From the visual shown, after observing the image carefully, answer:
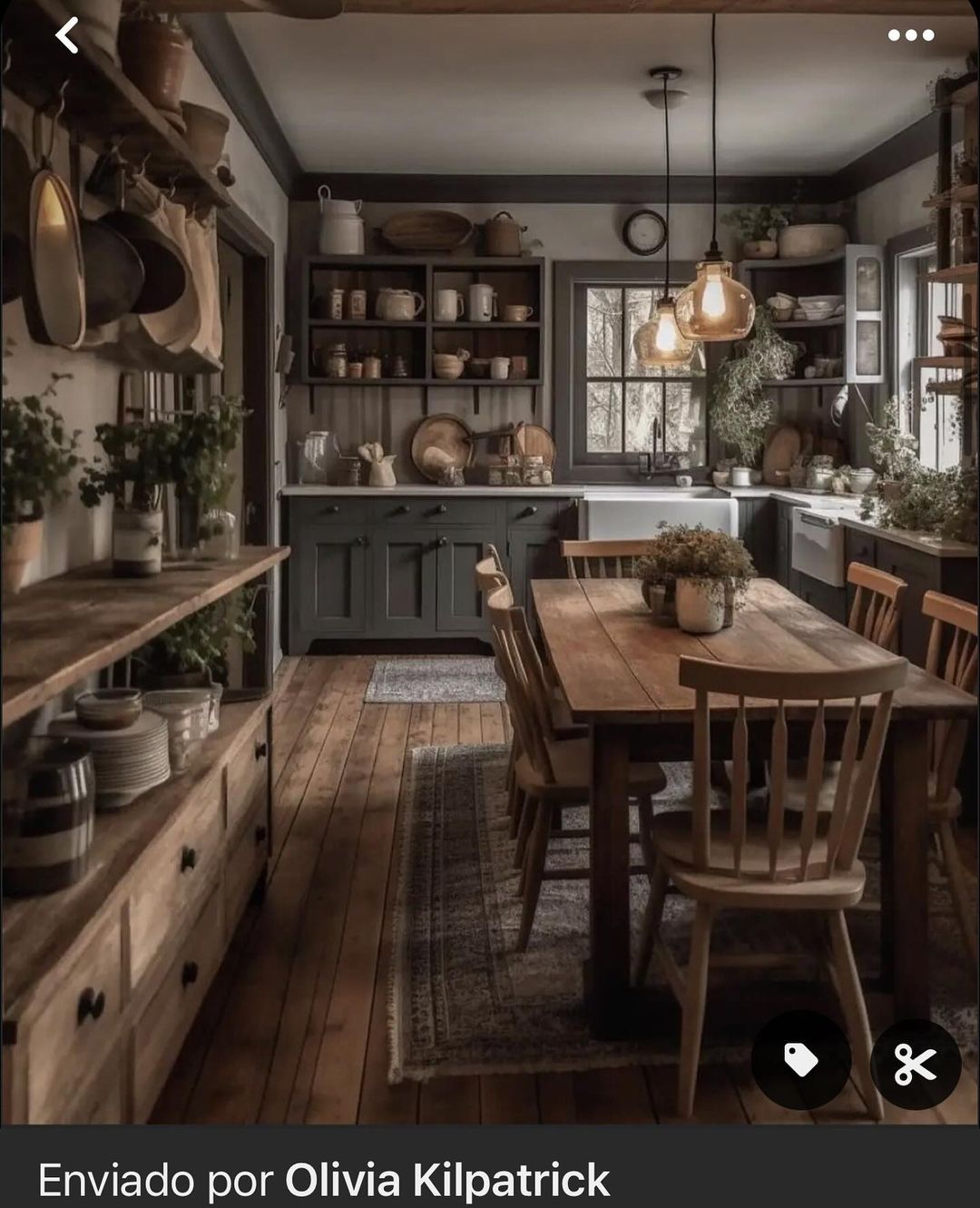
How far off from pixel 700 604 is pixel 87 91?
1702 mm

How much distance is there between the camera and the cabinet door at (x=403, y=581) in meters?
6.08

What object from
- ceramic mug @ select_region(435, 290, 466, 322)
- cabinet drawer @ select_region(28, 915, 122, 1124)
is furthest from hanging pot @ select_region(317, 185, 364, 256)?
cabinet drawer @ select_region(28, 915, 122, 1124)

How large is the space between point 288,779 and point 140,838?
2153mm

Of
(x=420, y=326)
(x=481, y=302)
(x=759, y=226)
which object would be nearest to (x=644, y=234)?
(x=759, y=226)

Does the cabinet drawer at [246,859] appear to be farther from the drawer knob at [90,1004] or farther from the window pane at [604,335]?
the window pane at [604,335]

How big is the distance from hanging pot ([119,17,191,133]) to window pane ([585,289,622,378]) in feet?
14.2

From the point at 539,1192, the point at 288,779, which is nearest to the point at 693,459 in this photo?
the point at 288,779

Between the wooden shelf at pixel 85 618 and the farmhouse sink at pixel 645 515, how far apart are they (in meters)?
3.33

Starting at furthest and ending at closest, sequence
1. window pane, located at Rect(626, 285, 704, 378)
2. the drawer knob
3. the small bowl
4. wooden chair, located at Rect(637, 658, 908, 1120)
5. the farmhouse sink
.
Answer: window pane, located at Rect(626, 285, 704, 378)
the farmhouse sink
the small bowl
wooden chair, located at Rect(637, 658, 908, 1120)
the drawer knob

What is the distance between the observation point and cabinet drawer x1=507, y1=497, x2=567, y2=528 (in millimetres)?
6094

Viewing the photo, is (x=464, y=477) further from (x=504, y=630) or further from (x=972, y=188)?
(x=504, y=630)

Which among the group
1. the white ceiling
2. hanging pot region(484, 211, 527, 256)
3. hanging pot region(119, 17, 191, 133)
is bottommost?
hanging pot region(119, 17, 191, 133)

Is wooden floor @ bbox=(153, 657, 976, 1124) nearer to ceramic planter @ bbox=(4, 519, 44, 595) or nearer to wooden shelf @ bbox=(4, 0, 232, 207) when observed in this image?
ceramic planter @ bbox=(4, 519, 44, 595)

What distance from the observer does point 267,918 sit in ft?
9.36
